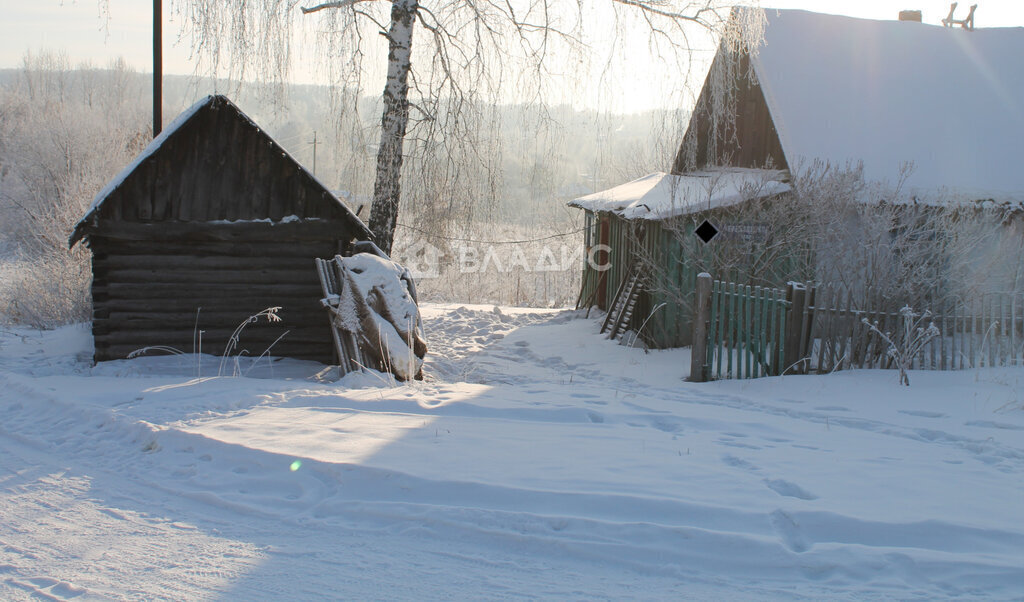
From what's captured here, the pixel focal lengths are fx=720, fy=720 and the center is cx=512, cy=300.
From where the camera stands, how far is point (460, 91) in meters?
10.9

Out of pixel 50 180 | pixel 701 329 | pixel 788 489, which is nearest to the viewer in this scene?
pixel 788 489

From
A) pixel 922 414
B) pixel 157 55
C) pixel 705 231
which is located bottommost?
pixel 922 414

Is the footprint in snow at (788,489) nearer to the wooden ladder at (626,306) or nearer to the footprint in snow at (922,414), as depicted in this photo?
the footprint in snow at (922,414)

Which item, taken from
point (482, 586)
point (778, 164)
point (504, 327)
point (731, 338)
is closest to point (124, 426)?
point (482, 586)

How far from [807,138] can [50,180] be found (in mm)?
29273

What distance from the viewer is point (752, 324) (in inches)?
359

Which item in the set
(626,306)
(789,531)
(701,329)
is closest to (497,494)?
(789,531)

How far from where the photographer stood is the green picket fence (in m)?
8.63

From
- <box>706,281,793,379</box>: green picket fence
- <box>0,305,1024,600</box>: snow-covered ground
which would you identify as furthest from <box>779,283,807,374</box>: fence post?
<box>0,305,1024,600</box>: snow-covered ground

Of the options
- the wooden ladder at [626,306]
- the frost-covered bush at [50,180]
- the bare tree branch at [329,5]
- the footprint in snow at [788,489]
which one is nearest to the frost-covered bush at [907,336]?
the footprint in snow at [788,489]

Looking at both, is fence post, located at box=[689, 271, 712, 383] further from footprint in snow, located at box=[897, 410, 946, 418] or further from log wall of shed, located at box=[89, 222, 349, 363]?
log wall of shed, located at box=[89, 222, 349, 363]

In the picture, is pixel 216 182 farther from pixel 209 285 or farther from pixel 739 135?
pixel 739 135

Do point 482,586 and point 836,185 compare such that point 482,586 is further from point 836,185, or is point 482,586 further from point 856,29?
point 856,29

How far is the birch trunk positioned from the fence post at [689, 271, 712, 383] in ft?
16.2
